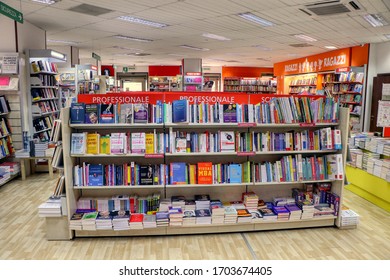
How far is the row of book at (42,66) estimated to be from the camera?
23.8 feet

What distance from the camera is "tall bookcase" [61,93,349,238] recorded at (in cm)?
398

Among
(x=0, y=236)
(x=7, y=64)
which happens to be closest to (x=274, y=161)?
(x=0, y=236)

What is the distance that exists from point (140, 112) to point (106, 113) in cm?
43

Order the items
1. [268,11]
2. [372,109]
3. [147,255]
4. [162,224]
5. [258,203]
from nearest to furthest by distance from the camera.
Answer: [147,255], [162,224], [258,203], [268,11], [372,109]

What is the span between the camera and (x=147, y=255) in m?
3.62

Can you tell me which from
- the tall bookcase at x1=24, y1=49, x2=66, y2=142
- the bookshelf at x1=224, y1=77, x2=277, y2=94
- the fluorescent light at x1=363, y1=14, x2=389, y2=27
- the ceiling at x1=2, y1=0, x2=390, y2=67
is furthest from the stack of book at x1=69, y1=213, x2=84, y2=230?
the bookshelf at x1=224, y1=77, x2=277, y2=94

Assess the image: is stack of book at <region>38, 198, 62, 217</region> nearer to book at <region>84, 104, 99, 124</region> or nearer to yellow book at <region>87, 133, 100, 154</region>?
yellow book at <region>87, 133, 100, 154</region>

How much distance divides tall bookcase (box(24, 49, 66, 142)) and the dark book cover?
4.44 meters

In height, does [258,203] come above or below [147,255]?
above

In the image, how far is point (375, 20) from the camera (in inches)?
271

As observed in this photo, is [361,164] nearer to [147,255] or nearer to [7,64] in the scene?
[147,255]

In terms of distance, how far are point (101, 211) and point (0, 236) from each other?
53.8 inches

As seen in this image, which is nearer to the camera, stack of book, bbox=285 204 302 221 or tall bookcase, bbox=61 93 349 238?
tall bookcase, bbox=61 93 349 238

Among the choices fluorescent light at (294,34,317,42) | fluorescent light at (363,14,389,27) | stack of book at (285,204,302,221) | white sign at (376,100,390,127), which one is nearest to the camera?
stack of book at (285,204,302,221)
